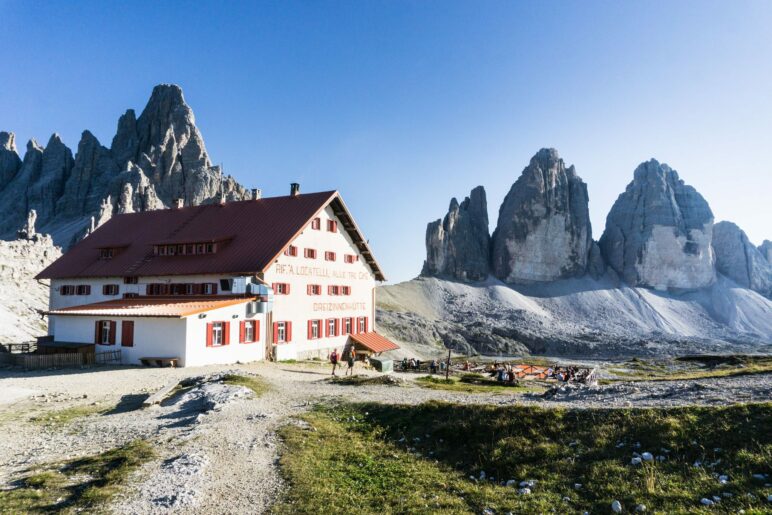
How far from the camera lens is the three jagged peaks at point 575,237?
472 feet

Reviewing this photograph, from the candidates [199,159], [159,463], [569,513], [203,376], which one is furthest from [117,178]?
[569,513]

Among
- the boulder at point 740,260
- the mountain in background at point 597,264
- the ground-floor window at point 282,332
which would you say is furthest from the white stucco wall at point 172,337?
the boulder at point 740,260

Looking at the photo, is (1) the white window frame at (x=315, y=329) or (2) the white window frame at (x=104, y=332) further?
(1) the white window frame at (x=315, y=329)

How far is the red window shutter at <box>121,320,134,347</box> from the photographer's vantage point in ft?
106

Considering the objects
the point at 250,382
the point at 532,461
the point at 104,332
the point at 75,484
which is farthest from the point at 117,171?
the point at 532,461

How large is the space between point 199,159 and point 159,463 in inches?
5155

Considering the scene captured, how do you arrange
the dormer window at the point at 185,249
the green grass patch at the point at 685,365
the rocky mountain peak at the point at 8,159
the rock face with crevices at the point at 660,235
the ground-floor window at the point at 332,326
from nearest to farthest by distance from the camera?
the dormer window at the point at 185,249 < the ground-floor window at the point at 332,326 < the green grass patch at the point at 685,365 < the rocky mountain peak at the point at 8,159 < the rock face with crevices at the point at 660,235

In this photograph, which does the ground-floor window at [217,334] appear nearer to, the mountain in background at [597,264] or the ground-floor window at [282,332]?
the ground-floor window at [282,332]

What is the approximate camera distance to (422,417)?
16.3 m

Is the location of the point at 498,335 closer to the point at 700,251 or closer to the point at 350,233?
the point at 350,233

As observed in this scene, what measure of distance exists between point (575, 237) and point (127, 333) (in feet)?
451

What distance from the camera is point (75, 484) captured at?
11469 mm

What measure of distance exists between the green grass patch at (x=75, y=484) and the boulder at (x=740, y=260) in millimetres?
183989

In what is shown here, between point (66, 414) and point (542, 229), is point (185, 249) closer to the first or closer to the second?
point (66, 414)
